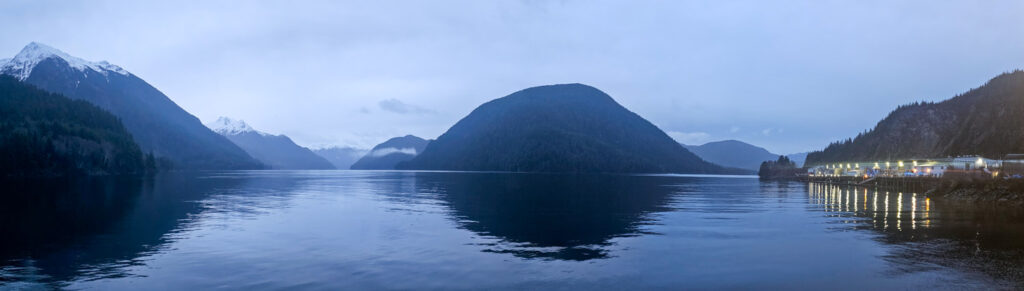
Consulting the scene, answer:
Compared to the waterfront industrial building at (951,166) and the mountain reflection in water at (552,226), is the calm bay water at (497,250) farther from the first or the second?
the waterfront industrial building at (951,166)

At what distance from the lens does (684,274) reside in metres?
28.6

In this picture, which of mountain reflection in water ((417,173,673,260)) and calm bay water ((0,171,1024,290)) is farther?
mountain reflection in water ((417,173,673,260))

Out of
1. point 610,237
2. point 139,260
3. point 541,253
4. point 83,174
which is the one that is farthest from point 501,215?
point 83,174

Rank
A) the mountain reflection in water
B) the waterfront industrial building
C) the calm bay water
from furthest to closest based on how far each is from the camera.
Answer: the waterfront industrial building → the mountain reflection in water → the calm bay water

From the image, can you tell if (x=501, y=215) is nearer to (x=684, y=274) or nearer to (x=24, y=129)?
(x=684, y=274)

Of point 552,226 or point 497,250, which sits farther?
point 552,226

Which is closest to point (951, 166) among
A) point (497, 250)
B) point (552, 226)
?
point (552, 226)

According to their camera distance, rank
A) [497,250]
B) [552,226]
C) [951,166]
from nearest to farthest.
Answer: [497,250], [552,226], [951,166]

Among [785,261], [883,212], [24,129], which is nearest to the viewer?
[785,261]

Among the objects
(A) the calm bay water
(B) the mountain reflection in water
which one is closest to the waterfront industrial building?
(A) the calm bay water

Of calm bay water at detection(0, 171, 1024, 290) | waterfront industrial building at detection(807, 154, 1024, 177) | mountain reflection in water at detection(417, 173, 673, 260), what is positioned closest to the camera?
calm bay water at detection(0, 171, 1024, 290)

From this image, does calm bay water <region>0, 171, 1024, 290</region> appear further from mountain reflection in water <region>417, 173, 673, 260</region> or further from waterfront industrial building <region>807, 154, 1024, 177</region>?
waterfront industrial building <region>807, 154, 1024, 177</region>

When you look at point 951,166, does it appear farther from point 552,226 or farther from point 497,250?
point 497,250

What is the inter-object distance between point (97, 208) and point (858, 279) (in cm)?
6977
